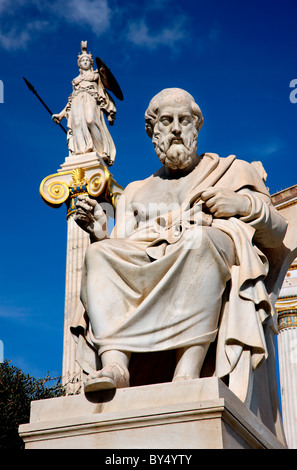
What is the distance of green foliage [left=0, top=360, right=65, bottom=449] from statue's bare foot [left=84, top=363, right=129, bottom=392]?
470 centimetres

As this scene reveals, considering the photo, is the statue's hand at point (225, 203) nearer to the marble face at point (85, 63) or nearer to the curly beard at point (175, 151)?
the curly beard at point (175, 151)

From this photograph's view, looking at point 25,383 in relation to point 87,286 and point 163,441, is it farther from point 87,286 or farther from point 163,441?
point 163,441

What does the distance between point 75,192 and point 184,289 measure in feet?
25.2

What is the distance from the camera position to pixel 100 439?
434cm

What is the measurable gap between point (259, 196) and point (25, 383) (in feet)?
17.3

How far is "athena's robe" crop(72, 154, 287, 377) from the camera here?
4762 mm

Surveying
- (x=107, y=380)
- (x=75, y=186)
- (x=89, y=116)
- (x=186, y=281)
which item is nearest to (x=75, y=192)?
(x=75, y=186)

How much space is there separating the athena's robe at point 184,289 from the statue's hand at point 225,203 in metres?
0.04

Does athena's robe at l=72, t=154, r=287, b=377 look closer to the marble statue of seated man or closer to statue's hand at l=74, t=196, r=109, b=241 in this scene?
the marble statue of seated man

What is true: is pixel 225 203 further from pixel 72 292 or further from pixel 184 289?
pixel 72 292

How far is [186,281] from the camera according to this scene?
4.81 meters

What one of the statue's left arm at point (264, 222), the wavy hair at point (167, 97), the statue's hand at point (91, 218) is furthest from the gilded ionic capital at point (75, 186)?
the statue's left arm at point (264, 222)

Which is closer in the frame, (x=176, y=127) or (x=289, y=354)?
(x=176, y=127)

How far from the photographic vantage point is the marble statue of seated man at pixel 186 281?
15.6ft
